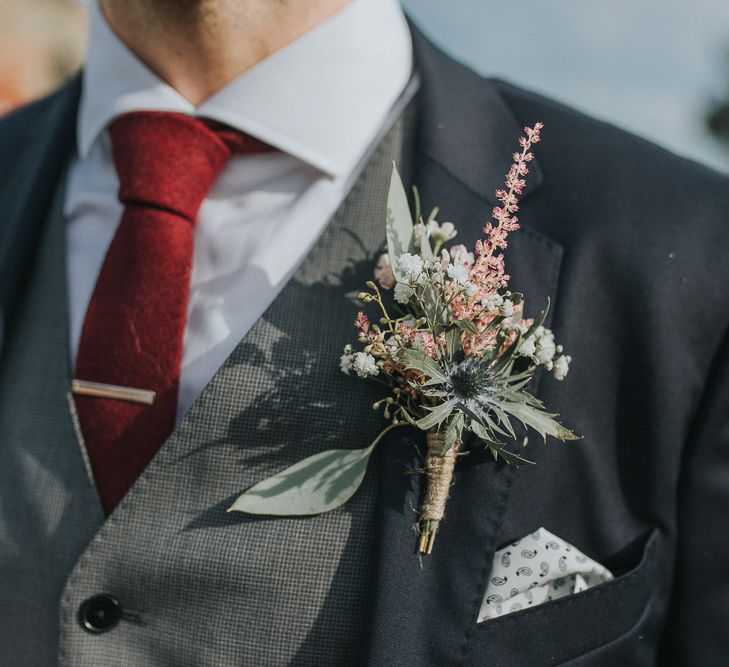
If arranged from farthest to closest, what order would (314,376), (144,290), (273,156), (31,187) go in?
(31,187) < (273,156) < (144,290) < (314,376)

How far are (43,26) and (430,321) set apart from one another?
8.23m

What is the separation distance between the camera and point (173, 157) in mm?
1517

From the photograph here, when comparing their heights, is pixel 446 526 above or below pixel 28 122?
below

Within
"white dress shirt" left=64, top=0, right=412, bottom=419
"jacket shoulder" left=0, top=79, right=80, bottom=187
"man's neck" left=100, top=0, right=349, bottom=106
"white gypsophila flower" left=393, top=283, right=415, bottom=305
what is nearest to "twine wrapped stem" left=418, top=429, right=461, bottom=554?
"white gypsophila flower" left=393, top=283, right=415, bottom=305

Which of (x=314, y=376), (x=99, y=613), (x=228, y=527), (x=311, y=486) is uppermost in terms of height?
(x=314, y=376)

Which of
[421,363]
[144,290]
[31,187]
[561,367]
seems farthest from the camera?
[31,187]

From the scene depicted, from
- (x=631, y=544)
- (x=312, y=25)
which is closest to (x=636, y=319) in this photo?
(x=631, y=544)

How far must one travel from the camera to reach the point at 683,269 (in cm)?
139

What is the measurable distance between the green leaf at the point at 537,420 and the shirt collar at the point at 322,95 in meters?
0.60

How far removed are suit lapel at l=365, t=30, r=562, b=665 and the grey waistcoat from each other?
6 centimetres

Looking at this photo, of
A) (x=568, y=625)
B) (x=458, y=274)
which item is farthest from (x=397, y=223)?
(x=568, y=625)

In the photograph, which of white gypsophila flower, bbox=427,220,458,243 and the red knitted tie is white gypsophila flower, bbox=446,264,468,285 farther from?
the red knitted tie

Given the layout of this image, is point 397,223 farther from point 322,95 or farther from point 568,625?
point 568,625

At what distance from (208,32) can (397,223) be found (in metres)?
0.63
